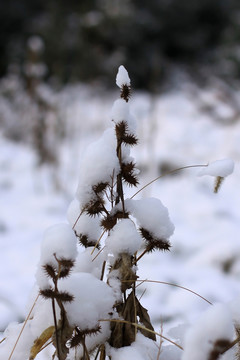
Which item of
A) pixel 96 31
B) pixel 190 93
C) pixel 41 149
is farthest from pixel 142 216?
pixel 96 31

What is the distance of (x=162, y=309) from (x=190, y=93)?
5.90m

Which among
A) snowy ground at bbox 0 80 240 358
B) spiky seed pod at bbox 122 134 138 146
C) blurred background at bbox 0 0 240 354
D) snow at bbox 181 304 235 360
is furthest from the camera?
blurred background at bbox 0 0 240 354

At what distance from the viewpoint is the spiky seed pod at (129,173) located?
2.39ft

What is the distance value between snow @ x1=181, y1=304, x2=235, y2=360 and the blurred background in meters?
0.19

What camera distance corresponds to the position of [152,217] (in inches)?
29.2

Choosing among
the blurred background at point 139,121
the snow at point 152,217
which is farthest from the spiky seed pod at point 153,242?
the blurred background at point 139,121

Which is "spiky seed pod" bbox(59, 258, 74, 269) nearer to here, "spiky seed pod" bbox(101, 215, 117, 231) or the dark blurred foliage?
"spiky seed pod" bbox(101, 215, 117, 231)

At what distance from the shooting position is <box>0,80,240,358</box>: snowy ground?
6.70ft

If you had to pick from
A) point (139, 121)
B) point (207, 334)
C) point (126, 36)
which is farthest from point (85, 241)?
point (126, 36)

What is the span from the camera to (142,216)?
75 centimetres

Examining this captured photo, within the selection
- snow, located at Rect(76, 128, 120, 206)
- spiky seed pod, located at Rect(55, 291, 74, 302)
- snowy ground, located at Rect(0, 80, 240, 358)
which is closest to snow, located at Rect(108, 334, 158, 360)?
spiky seed pod, located at Rect(55, 291, 74, 302)

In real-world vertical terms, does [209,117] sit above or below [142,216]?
above

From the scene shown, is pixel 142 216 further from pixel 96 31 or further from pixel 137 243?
pixel 96 31

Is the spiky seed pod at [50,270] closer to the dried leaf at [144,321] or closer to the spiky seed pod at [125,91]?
the dried leaf at [144,321]
